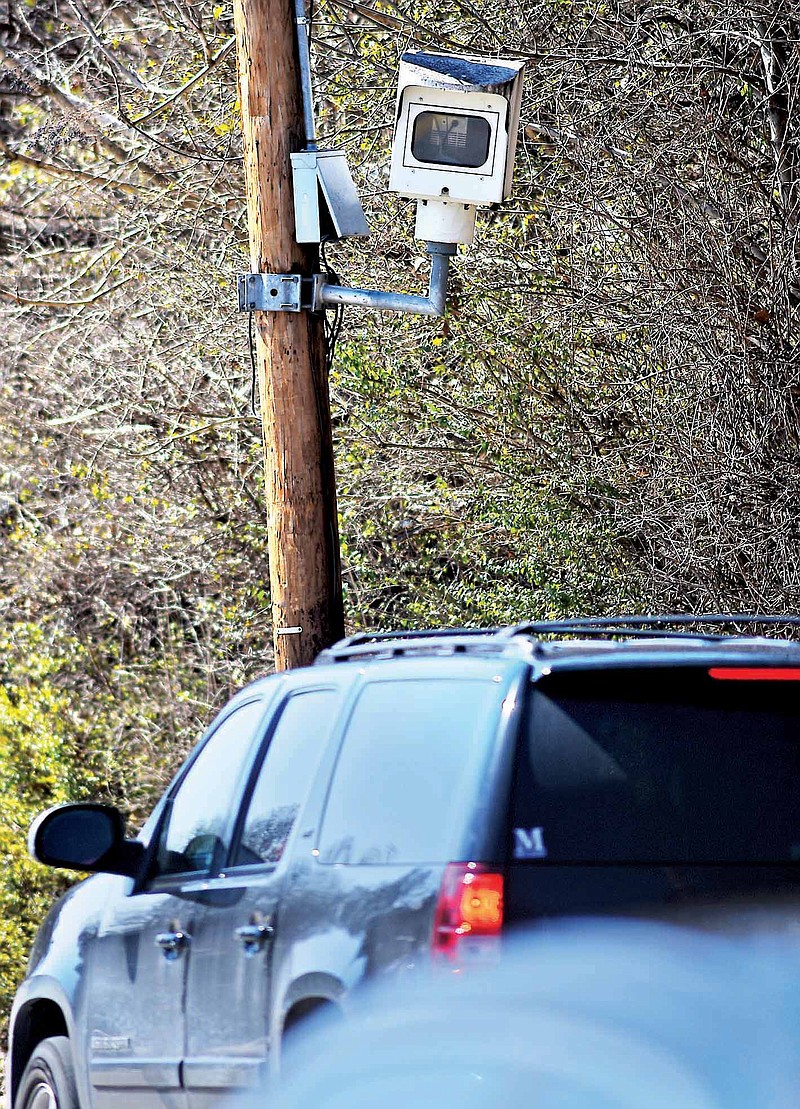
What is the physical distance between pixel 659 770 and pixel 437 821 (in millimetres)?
538

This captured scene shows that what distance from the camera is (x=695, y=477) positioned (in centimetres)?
876

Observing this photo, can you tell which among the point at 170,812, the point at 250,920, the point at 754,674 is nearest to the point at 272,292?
the point at 170,812

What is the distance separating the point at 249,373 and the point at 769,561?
419 centimetres

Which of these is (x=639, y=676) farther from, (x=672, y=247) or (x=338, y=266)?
(x=338, y=266)

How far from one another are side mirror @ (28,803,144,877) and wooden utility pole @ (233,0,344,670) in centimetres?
246

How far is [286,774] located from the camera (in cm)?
470

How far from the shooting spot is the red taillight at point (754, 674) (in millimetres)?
3945

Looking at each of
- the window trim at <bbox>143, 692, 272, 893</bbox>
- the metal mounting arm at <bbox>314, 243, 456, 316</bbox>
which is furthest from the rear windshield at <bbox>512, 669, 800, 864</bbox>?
the metal mounting arm at <bbox>314, 243, 456, 316</bbox>

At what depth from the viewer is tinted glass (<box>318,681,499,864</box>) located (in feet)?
12.6

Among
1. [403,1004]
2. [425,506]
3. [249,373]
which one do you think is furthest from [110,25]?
[403,1004]

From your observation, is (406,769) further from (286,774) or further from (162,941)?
(162,941)

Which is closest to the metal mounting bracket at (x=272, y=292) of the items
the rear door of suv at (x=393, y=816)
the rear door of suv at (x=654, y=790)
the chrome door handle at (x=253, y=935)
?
the rear door of suv at (x=393, y=816)

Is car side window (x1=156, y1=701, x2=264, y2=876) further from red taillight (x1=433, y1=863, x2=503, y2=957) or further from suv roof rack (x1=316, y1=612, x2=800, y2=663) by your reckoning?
red taillight (x1=433, y1=863, x2=503, y2=957)

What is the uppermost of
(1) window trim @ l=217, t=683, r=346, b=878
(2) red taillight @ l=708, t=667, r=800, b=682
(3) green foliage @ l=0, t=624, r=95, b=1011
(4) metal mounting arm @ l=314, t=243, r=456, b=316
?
(4) metal mounting arm @ l=314, t=243, r=456, b=316
